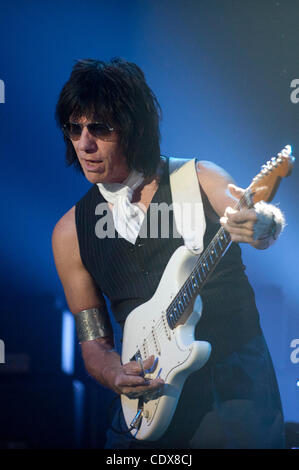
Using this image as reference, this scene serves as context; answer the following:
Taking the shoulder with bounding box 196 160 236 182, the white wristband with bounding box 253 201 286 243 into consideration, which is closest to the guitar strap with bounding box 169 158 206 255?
the shoulder with bounding box 196 160 236 182

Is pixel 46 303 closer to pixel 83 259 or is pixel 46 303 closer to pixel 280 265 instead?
pixel 83 259

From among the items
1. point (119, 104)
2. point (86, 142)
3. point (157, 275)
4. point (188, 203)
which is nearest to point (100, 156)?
point (86, 142)

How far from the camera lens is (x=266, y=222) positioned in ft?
4.34

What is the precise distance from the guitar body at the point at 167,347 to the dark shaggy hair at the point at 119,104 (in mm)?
456

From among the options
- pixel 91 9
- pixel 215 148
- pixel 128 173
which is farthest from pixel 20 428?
pixel 91 9

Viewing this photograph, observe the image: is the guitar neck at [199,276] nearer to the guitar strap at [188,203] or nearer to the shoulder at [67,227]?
the guitar strap at [188,203]

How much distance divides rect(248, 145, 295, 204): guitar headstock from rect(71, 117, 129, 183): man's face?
73 cm

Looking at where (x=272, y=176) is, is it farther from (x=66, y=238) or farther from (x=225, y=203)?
(x=66, y=238)

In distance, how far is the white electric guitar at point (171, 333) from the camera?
1.62 m

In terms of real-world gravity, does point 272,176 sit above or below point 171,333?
above

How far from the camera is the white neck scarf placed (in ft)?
6.50

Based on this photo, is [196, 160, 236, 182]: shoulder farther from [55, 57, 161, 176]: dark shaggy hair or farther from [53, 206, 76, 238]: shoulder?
[53, 206, 76, 238]: shoulder

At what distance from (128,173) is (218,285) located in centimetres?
55

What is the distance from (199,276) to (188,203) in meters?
0.33
